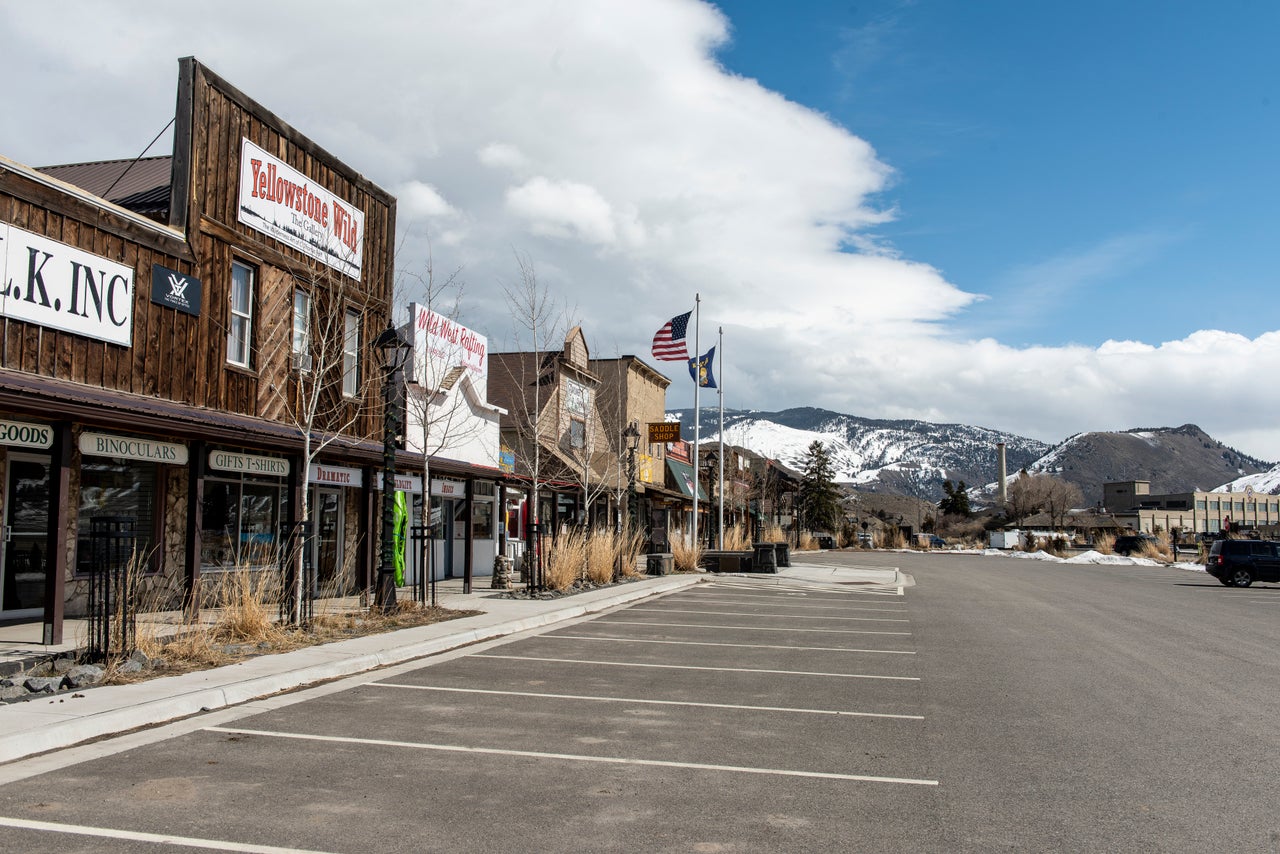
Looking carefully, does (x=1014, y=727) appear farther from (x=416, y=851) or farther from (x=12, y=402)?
(x=12, y=402)

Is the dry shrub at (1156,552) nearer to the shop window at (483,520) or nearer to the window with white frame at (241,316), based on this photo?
the shop window at (483,520)

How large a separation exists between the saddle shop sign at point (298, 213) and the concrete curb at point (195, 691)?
28.5 ft

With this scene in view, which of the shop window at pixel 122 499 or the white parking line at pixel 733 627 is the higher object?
the shop window at pixel 122 499

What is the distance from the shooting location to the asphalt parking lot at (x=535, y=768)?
5.30 metres

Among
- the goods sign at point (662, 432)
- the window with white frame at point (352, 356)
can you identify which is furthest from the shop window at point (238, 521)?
the goods sign at point (662, 432)

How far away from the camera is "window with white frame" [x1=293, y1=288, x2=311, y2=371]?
18031 millimetres

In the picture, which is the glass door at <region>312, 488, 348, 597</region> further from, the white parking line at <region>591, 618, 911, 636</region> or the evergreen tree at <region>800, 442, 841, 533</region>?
the evergreen tree at <region>800, 442, 841, 533</region>

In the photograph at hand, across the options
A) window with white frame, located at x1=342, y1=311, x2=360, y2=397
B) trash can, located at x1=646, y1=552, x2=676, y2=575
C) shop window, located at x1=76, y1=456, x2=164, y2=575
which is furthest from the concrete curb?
trash can, located at x1=646, y1=552, x2=676, y2=575

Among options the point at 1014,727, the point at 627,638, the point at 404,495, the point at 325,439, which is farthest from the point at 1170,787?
the point at 404,495

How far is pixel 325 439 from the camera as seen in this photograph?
15.2m

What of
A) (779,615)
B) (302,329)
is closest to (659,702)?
(779,615)

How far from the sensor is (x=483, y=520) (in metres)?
28.0

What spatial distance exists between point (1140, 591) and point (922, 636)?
1674 centimetres

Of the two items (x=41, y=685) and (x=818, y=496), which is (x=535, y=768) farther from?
(x=818, y=496)
